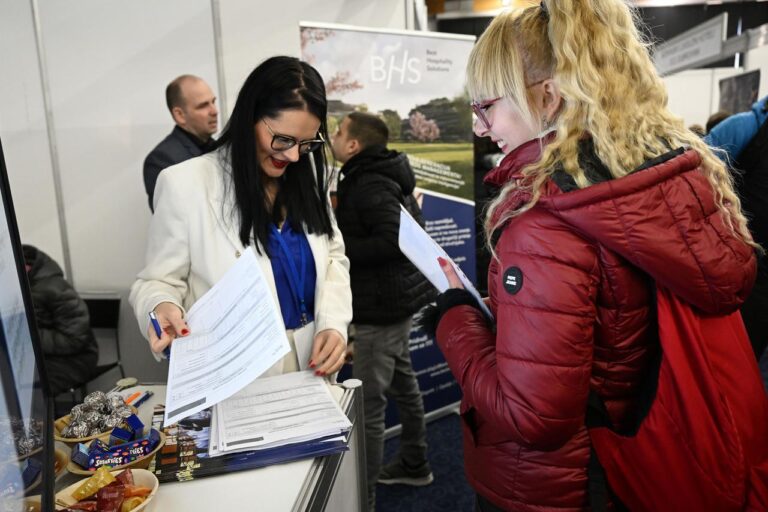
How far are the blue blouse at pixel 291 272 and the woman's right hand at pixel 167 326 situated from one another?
30cm

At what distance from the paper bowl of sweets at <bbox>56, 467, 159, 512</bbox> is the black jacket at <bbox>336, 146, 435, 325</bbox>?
1542 millimetres

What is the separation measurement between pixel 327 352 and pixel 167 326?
1.20ft

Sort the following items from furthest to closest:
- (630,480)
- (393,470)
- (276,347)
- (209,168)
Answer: (393,470) < (209,168) < (630,480) < (276,347)

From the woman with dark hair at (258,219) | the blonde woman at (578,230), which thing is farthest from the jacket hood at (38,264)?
the blonde woman at (578,230)

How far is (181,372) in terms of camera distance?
947mm

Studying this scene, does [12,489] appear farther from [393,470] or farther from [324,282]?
[393,470]

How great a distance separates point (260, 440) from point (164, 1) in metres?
2.58

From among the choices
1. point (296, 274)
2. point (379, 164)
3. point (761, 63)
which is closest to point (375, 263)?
point (379, 164)

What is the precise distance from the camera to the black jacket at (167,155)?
8.43 ft

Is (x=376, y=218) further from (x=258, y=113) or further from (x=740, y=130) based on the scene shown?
(x=740, y=130)

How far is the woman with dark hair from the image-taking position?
4.51 feet

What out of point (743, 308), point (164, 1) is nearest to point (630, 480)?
point (743, 308)

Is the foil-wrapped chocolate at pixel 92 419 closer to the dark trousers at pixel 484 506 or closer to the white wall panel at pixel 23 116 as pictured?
the dark trousers at pixel 484 506

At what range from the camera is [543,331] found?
2.72 feet
